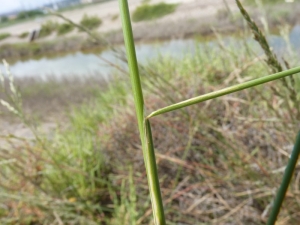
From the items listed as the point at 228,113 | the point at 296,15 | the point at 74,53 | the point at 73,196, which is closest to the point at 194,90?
the point at 228,113

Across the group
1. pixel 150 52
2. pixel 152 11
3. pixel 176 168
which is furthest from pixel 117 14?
pixel 176 168

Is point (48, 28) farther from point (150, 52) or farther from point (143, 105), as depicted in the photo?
point (143, 105)

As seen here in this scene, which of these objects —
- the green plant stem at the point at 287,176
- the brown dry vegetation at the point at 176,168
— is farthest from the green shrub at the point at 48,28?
→ the green plant stem at the point at 287,176

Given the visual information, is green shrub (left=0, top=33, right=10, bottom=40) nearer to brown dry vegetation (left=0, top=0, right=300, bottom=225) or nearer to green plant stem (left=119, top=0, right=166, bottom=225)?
brown dry vegetation (left=0, top=0, right=300, bottom=225)

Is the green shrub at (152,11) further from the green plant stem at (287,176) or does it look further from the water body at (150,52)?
the green plant stem at (287,176)

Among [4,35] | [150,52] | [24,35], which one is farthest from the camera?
[24,35]

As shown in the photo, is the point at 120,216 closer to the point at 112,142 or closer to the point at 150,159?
the point at 112,142
